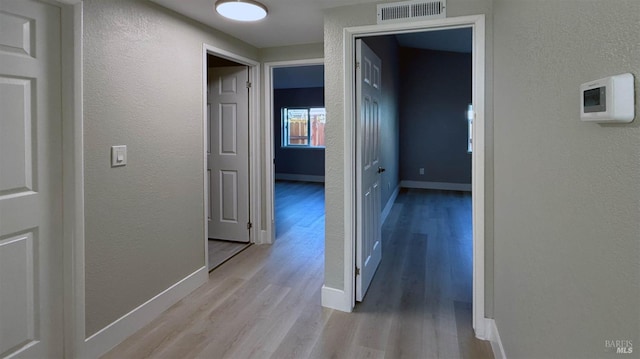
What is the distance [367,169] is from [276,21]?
1.46 metres

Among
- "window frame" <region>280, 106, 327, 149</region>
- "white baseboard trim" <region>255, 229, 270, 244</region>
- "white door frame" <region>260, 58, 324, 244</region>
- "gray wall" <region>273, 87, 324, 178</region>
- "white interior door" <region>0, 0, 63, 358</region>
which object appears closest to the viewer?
"white interior door" <region>0, 0, 63, 358</region>

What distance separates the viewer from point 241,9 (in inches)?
95.9

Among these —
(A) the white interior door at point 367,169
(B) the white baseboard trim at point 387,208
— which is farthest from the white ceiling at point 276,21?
(B) the white baseboard trim at point 387,208

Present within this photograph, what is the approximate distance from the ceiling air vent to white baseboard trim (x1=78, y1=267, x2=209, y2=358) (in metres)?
2.51

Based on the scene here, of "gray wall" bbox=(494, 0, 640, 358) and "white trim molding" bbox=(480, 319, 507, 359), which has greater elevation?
"gray wall" bbox=(494, 0, 640, 358)

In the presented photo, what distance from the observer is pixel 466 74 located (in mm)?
8203

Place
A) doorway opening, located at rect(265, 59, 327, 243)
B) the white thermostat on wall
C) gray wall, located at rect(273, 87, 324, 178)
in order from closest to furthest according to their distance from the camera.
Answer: the white thermostat on wall → doorway opening, located at rect(265, 59, 327, 243) → gray wall, located at rect(273, 87, 324, 178)

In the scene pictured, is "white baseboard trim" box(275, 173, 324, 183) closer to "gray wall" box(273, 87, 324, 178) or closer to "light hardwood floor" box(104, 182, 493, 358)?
"gray wall" box(273, 87, 324, 178)

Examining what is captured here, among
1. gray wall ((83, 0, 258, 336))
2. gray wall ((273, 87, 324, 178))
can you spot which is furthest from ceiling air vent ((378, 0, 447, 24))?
gray wall ((273, 87, 324, 178))

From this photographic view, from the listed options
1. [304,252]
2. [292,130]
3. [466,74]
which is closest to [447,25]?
[304,252]

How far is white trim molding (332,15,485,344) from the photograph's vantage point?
234 cm

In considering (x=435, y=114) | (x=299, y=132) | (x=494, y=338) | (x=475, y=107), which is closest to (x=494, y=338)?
(x=494, y=338)

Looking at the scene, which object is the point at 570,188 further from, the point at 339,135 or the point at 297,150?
the point at 297,150

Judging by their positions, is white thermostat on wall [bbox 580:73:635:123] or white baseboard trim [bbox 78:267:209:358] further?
white baseboard trim [bbox 78:267:209:358]
